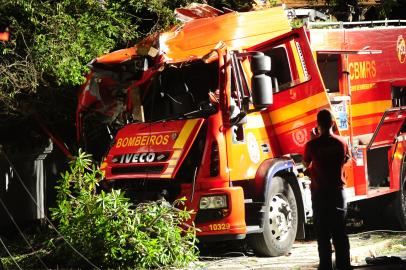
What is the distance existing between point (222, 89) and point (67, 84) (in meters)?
3.29

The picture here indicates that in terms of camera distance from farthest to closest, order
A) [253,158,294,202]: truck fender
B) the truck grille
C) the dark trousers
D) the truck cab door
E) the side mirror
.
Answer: the truck cab door
[253,158,294,202]: truck fender
the truck grille
the side mirror
the dark trousers

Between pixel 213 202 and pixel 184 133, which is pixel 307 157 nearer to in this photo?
pixel 213 202

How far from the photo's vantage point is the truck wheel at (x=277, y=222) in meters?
8.55

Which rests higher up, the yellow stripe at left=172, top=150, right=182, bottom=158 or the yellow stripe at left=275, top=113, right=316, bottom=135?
the yellow stripe at left=275, top=113, right=316, bottom=135

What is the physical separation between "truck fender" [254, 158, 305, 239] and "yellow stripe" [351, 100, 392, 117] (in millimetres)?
1869

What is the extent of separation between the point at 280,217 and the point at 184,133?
187 centimetres

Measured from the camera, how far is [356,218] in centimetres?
1334

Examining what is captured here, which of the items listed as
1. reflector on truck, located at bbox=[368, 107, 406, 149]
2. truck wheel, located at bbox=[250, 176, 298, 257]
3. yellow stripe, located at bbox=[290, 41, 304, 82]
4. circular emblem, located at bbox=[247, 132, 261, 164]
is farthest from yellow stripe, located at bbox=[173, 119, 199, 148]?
reflector on truck, located at bbox=[368, 107, 406, 149]

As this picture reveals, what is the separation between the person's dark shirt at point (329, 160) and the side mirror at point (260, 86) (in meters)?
1.31

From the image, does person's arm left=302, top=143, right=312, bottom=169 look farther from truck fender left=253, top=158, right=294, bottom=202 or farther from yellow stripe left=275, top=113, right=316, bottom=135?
yellow stripe left=275, top=113, right=316, bottom=135

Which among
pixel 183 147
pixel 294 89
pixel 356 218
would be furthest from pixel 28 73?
pixel 356 218

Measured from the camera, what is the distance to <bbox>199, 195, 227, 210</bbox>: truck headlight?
8086 millimetres

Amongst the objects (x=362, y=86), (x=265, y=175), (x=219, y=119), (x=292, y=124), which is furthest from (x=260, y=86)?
(x=362, y=86)

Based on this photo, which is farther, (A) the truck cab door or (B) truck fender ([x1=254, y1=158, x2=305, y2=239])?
(A) the truck cab door
